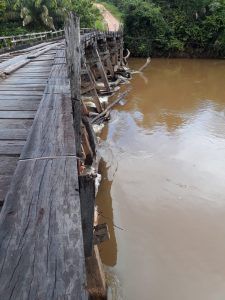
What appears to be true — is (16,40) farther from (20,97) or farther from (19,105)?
(19,105)

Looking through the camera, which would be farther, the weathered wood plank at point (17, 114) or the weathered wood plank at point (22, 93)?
the weathered wood plank at point (22, 93)

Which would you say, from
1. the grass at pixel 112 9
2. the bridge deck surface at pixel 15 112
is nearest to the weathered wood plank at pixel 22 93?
the bridge deck surface at pixel 15 112

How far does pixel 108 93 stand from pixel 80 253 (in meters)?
11.9

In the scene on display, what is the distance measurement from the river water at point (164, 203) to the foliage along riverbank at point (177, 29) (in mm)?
13905

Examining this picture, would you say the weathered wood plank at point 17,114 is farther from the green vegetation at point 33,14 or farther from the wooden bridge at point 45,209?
the green vegetation at point 33,14

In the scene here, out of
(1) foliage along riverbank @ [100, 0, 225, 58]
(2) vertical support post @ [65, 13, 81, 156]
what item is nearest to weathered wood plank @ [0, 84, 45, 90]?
(2) vertical support post @ [65, 13, 81, 156]

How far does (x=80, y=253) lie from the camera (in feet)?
4.37

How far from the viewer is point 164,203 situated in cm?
605

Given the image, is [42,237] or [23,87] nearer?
[42,237]

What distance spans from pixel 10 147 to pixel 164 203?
3935mm

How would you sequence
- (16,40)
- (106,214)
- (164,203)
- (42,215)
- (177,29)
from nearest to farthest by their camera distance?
(42,215) → (106,214) → (164,203) → (16,40) → (177,29)

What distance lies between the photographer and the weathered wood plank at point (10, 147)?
260 cm

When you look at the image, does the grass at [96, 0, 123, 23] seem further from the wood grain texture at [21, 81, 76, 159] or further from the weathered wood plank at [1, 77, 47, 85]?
the wood grain texture at [21, 81, 76, 159]

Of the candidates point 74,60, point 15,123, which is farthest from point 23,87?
point 15,123
